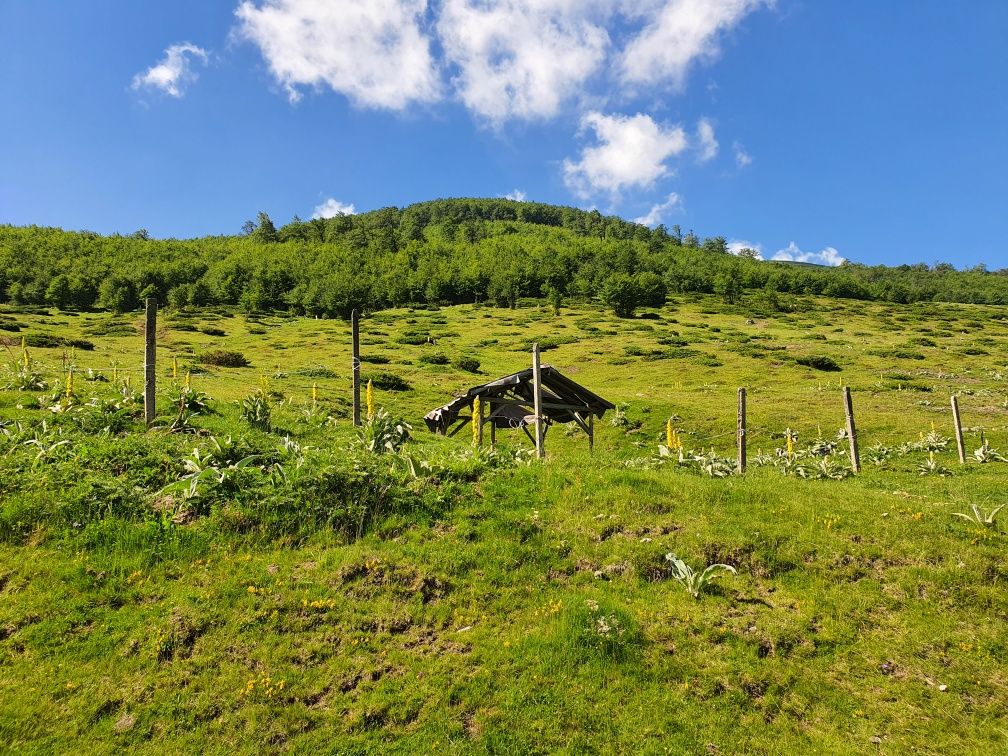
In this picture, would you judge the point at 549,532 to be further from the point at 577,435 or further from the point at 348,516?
the point at 577,435

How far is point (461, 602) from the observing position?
9.15m

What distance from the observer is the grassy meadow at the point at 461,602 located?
6953 millimetres

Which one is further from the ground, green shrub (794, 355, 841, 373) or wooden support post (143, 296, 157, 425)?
green shrub (794, 355, 841, 373)

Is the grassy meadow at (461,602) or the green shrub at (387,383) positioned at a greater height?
the green shrub at (387,383)

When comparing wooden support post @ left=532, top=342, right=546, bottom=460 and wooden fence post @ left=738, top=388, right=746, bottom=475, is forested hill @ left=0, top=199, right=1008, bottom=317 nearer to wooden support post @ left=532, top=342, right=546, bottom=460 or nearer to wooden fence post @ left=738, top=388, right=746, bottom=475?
wooden fence post @ left=738, top=388, right=746, bottom=475

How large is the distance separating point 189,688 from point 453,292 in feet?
442

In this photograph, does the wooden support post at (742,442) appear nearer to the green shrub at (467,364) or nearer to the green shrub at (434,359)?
the green shrub at (467,364)

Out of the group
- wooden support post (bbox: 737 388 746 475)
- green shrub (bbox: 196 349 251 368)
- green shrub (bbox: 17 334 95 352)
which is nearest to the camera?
wooden support post (bbox: 737 388 746 475)

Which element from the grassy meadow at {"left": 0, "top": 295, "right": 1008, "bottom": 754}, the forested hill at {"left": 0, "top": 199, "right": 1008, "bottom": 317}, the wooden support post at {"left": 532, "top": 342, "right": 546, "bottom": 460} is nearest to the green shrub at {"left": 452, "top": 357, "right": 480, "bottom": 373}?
the grassy meadow at {"left": 0, "top": 295, "right": 1008, "bottom": 754}

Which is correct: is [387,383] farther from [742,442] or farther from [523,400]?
[742,442]

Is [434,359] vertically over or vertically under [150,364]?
Result: over

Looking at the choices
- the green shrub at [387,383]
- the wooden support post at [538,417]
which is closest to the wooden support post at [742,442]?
the wooden support post at [538,417]

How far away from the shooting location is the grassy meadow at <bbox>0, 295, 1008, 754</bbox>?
22.8ft

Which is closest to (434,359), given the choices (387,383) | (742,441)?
(387,383)
